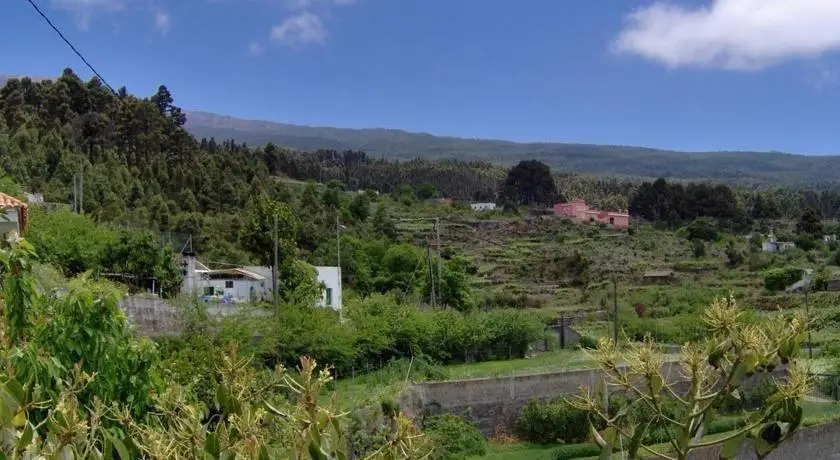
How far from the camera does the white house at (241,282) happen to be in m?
28.5

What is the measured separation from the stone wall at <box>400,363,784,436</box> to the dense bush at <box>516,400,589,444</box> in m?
0.35

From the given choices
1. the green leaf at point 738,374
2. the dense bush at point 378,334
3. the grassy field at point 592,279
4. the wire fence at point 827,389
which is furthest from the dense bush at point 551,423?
the green leaf at point 738,374

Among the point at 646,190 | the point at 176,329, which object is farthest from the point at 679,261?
the point at 176,329

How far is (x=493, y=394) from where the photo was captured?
22516 mm

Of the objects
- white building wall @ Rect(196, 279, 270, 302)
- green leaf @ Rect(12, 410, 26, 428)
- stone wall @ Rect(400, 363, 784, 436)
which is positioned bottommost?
stone wall @ Rect(400, 363, 784, 436)

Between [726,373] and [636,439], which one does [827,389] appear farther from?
[636,439]

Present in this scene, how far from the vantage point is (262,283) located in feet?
101

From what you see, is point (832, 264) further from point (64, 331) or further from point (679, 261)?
point (64, 331)

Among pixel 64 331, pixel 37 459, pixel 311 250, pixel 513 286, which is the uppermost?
pixel 37 459

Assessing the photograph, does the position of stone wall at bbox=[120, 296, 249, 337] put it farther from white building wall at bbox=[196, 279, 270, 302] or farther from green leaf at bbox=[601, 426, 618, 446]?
green leaf at bbox=[601, 426, 618, 446]

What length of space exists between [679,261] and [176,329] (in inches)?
1871

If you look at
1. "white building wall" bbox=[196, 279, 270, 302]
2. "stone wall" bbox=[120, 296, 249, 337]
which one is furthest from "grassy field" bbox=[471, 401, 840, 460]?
"white building wall" bbox=[196, 279, 270, 302]

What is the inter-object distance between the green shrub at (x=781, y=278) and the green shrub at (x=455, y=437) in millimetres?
31625

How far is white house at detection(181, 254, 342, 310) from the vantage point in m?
28.5
